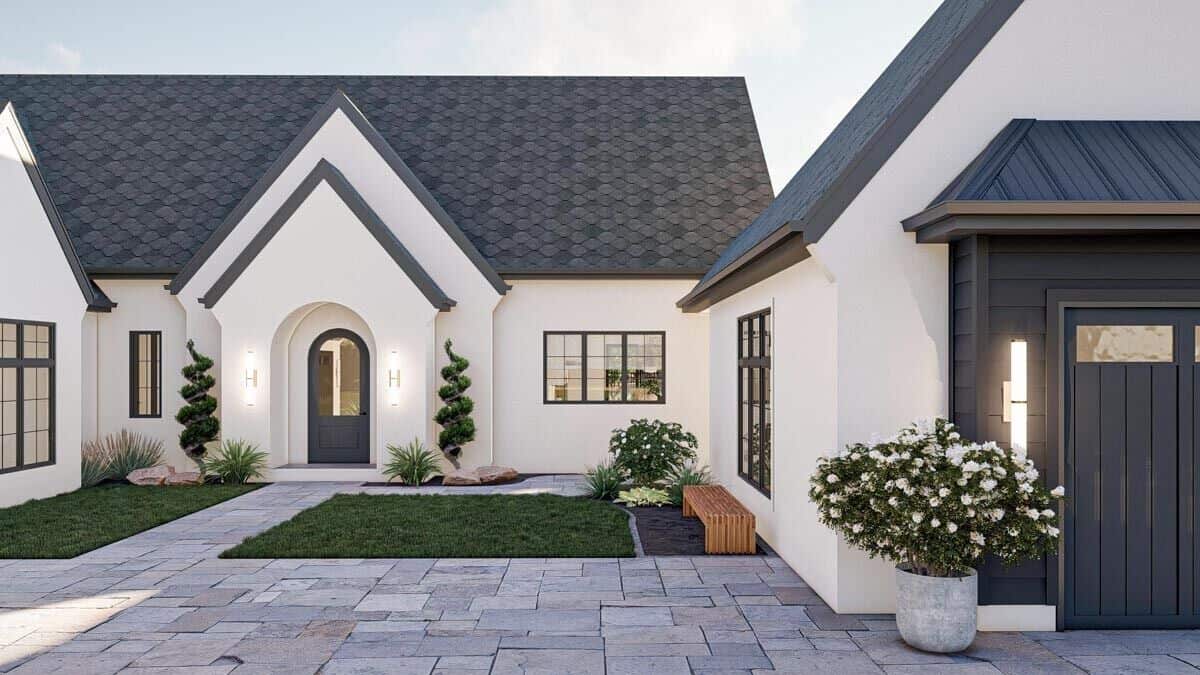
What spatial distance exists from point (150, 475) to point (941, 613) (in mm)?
12531

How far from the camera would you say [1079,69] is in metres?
6.86

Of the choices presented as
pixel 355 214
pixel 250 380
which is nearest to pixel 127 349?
pixel 250 380

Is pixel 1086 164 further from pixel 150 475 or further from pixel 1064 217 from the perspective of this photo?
pixel 150 475

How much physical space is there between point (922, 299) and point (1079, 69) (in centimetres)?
222

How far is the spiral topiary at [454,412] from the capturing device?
14.4 m

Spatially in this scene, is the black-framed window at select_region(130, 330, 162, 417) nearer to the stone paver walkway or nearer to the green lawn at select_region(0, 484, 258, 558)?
the green lawn at select_region(0, 484, 258, 558)

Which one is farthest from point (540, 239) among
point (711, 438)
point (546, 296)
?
point (711, 438)

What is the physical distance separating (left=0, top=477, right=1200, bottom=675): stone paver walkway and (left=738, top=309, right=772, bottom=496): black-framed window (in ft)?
4.23

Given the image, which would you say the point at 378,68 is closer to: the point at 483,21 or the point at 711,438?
the point at 483,21

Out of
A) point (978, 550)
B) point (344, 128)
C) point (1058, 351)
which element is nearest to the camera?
point (978, 550)

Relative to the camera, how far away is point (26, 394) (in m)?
12.3

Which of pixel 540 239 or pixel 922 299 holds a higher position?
pixel 540 239

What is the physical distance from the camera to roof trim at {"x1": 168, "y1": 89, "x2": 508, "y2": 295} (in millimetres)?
14891

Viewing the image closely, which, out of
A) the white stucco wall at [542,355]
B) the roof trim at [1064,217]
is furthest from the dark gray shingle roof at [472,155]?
the roof trim at [1064,217]
